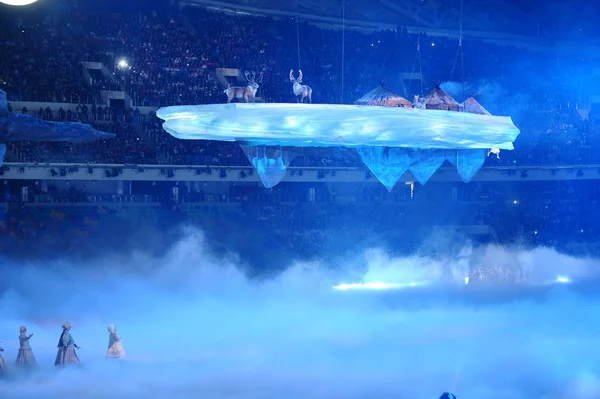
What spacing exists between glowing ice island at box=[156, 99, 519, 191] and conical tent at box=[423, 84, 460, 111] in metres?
3.47

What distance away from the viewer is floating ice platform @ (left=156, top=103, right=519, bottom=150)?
32.3 ft

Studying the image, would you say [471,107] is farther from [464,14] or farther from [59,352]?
[464,14]

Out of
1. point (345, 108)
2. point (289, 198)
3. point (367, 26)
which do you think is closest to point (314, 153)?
point (345, 108)

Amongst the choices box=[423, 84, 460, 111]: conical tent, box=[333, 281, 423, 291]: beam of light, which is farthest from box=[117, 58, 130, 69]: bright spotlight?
box=[423, 84, 460, 111]: conical tent

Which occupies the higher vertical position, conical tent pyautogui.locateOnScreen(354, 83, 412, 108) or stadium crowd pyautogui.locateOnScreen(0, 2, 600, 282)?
stadium crowd pyautogui.locateOnScreen(0, 2, 600, 282)

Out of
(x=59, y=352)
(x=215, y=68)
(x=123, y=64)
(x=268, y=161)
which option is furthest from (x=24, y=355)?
(x=215, y=68)

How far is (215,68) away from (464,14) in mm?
11502

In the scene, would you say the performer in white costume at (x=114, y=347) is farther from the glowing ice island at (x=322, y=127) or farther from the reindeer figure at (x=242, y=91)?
the reindeer figure at (x=242, y=91)

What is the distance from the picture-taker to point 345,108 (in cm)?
999

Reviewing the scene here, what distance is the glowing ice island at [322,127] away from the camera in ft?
32.3

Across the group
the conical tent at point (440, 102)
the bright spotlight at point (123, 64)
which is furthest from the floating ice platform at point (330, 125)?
the bright spotlight at point (123, 64)

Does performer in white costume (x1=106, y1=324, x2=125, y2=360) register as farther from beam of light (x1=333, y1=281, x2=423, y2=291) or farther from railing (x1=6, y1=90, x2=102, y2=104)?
railing (x1=6, y1=90, x2=102, y2=104)

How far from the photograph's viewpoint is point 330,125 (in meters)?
10.2

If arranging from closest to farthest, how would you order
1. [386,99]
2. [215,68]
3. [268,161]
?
[268,161] → [386,99] → [215,68]
